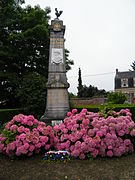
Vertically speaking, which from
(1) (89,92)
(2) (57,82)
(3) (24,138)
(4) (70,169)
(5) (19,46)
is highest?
(5) (19,46)

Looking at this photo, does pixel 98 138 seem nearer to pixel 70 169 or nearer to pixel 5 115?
pixel 70 169

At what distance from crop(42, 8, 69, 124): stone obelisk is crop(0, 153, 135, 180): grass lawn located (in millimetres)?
3501

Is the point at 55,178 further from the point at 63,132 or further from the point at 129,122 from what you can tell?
the point at 129,122

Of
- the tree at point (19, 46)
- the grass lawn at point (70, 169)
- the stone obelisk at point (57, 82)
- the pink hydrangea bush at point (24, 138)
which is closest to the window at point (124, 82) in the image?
the tree at point (19, 46)

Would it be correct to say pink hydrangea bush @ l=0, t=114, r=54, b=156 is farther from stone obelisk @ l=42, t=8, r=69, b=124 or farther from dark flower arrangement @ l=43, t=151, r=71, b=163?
stone obelisk @ l=42, t=8, r=69, b=124

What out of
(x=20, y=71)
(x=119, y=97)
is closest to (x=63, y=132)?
(x=20, y=71)

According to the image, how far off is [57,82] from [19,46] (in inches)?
298

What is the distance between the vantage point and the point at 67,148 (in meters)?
4.03

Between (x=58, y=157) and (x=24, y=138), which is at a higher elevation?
(x=24, y=138)

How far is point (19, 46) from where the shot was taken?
517 inches

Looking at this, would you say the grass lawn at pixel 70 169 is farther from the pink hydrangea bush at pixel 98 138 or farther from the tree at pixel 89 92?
the tree at pixel 89 92

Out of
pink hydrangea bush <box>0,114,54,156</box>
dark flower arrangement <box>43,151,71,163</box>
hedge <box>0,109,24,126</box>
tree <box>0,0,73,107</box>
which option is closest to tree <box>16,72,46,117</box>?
hedge <box>0,109,24,126</box>

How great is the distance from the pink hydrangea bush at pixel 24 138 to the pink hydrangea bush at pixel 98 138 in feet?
1.37

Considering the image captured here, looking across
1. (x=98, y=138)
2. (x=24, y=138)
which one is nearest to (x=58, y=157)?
(x=24, y=138)
